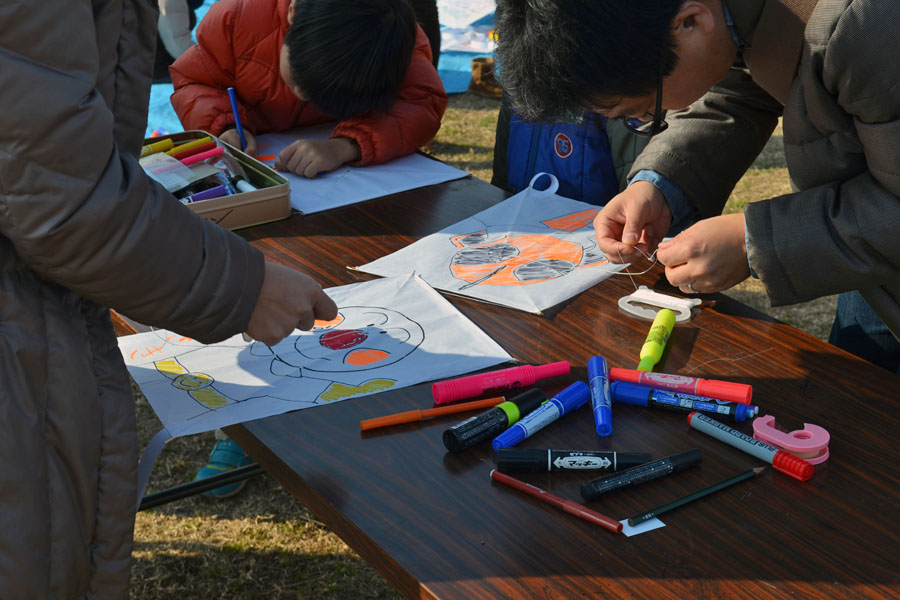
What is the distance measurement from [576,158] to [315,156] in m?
0.57

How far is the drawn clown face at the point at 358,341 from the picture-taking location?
101 cm

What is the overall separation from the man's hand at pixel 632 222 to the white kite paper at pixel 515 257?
4 cm

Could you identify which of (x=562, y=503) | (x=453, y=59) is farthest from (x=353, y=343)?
(x=453, y=59)

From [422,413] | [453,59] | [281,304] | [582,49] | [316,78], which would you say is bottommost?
[453,59]

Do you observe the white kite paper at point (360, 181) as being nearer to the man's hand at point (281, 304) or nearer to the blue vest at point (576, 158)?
the blue vest at point (576, 158)

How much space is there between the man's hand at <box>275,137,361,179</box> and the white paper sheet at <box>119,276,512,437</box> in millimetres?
541

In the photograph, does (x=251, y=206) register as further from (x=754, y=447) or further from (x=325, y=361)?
(x=754, y=447)

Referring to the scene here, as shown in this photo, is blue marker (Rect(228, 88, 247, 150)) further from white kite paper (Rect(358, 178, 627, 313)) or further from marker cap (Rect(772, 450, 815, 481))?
marker cap (Rect(772, 450, 815, 481))

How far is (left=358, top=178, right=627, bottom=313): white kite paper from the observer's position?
1171 mm

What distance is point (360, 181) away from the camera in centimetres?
160

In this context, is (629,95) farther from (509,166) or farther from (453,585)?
(509,166)

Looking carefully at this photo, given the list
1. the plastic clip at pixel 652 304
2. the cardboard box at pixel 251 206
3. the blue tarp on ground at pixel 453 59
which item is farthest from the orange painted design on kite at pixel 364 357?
the blue tarp on ground at pixel 453 59

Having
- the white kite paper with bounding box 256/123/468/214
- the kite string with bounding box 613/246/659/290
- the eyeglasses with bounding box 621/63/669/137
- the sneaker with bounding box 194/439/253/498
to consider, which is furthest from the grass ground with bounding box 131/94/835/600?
the eyeglasses with bounding box 621/63/669/137

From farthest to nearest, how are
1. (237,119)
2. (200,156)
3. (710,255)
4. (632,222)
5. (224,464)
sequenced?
1. (224,464)
2. (237,119)
3. (200,156)
4. (632,222)
5. (710,255)
